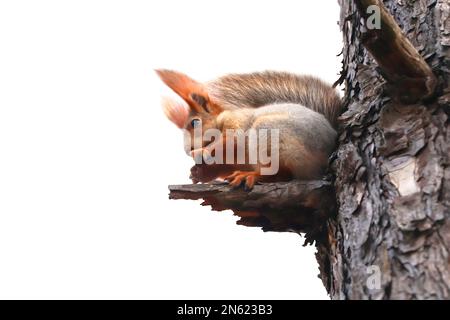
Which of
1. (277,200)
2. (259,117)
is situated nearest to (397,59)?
(277,200)

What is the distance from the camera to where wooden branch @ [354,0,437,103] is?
171cm

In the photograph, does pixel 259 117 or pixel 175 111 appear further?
pixel 175 111

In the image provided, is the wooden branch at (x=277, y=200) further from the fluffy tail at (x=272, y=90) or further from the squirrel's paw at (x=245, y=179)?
the fluffy tail at (x=272, y=90)

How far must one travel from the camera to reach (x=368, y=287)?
5.12 feet

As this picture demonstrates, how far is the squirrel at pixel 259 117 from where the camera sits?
213cm

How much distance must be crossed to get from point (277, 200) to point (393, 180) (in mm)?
328

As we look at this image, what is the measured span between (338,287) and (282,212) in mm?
268

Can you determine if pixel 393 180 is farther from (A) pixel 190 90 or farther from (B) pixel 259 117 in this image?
(A) pixel 190 90

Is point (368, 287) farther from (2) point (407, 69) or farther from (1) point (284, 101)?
(1) point (284, 101)

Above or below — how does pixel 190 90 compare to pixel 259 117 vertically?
above

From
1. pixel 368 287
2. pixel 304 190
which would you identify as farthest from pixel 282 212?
pixel 368 287

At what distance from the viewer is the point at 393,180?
1739mm

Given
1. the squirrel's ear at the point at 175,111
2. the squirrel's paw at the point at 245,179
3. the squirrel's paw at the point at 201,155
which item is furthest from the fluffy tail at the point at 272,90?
the squirrel's paw at the point at 245,179

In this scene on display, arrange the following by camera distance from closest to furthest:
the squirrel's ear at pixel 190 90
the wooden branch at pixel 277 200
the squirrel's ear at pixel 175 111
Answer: the wooden branch at pixel 277 200, the squirrel's ear at pixel 190 90, the squirrel's ear at pixel 175 111
